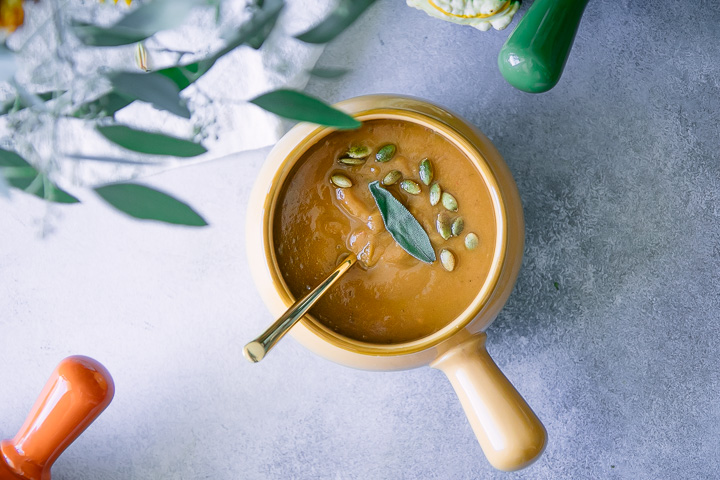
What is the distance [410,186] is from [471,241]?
10 centimetres

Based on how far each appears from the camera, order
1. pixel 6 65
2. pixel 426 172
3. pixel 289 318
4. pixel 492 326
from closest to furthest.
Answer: pixel 6 65
pixel 289 318
pixel 426 172
pixel 492 326

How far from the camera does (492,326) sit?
Answer: 97cm

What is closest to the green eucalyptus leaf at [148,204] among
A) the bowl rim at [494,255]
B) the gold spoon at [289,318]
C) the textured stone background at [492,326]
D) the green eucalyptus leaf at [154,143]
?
the green eucalyptus leaf at [154,143]

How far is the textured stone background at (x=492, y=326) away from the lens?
3.19ft

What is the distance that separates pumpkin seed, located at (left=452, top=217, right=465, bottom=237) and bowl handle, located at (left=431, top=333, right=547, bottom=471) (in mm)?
128

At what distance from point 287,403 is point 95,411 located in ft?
0.91

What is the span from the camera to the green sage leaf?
0.74 meters

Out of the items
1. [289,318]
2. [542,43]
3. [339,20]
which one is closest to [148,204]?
[339,20]

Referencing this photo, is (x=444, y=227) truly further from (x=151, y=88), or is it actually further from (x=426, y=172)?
(x=151, y=88)

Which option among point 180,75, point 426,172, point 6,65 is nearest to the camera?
point 6,65

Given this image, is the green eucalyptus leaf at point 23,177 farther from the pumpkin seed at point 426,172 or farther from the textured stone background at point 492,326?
the textured stone background at point 492,326

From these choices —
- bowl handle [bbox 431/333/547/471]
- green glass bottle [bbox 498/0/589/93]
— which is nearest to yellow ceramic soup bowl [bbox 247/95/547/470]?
bowl handle [bbox 431/333/547/471]

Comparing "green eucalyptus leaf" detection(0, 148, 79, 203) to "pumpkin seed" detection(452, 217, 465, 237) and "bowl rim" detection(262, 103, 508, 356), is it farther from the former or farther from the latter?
"pumpkin seed" detection(452, 217, 465, 237)

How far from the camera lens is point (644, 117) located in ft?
3.20
